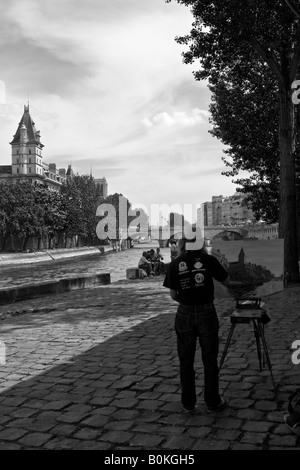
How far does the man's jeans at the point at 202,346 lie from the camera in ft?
16.5

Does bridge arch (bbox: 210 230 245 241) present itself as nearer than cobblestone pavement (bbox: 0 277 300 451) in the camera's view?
No

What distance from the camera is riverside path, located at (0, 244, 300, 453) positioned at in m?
4.42

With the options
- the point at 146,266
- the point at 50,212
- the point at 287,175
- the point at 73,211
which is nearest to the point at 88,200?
the point at 73,211

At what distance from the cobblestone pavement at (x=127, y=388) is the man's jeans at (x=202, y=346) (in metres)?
0.19

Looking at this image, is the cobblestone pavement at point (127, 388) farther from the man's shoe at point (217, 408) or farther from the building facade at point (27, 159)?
the building facade at point (27, 159)

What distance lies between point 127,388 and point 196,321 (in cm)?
155

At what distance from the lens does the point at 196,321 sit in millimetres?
5059

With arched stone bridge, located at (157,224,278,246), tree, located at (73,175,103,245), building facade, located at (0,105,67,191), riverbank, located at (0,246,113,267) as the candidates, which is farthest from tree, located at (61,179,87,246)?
building facade, located at (0,105,67,191)

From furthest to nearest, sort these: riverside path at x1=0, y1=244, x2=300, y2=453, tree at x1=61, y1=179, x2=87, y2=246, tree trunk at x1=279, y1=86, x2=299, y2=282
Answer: tree at x1=61, y1=179, x2=87, y2=246
tree trunk at x1=279, y1=86, x2=299, y2=282
riverside path at x1=0, y1=244, x2=300, y2=453

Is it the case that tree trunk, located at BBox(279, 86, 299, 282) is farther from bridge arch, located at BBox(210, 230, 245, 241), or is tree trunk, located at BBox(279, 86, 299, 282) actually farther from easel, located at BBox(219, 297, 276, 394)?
easel, located at BBox(219, 297, 276, 394)

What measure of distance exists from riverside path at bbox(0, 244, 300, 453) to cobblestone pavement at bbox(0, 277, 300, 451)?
0.01 meters

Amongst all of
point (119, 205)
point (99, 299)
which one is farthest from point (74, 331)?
point (119, 205)
